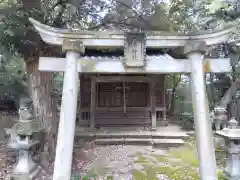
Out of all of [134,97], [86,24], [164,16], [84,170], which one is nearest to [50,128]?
[84,170]

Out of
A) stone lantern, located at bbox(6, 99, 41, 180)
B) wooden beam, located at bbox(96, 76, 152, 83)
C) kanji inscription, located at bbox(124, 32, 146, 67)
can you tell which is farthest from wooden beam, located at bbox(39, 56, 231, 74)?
wooden beam, located at bbox(96, 76, 152, 83)

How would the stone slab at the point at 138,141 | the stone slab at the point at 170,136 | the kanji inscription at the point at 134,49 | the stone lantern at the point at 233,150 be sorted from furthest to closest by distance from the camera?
the stone slab at the point at 170,136 → the stone slab at the point at 138,141 → the stone lantern at the point at 233,150 → the kanji inscription at the point at 134,49

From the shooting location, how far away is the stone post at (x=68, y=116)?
162 inches

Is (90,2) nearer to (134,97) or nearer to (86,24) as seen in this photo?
(86,24)

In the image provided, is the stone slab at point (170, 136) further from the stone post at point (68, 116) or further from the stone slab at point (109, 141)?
the stone post at point (68, 116)

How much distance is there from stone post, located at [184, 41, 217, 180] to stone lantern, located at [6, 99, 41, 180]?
3.57 meters

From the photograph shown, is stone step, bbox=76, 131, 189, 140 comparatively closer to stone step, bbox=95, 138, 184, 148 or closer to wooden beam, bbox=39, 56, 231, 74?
stone step, bbox=95, 138, 184, 148

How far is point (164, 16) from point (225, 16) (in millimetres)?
3409

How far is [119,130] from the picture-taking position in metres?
10.9

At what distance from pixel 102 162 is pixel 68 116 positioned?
3720mm

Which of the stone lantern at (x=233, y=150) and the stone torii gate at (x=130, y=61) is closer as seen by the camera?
the stone torii gate at (x=130, y=61)

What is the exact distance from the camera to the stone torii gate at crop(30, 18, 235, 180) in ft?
14.1

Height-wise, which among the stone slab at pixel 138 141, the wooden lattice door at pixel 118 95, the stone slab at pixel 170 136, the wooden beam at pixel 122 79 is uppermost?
the wooden beam at pixel 122 79

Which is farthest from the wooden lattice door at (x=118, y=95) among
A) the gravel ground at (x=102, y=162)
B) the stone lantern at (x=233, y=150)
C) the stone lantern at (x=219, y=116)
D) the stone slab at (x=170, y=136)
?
the stone lantern at (x=233, y=150)
